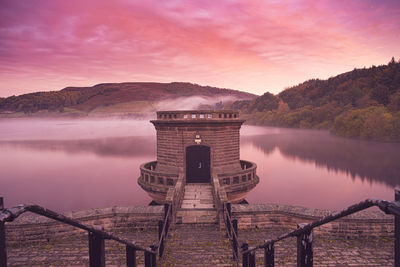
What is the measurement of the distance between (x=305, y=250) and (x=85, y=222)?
8035 mm

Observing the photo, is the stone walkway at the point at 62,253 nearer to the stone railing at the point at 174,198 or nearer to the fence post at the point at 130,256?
the stone railing at the point at 174,198

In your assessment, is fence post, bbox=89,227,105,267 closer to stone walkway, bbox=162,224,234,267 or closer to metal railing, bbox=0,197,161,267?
metal railing, bbox=0,197,161,267

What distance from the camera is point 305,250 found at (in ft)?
8.30

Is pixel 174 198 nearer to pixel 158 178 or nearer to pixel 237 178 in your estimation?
pixel 158 178

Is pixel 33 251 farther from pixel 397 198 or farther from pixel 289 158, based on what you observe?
pixel 289 158

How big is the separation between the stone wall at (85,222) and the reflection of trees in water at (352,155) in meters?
38.1

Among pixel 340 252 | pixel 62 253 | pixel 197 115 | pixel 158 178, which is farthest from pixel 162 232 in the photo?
pixel 197 115

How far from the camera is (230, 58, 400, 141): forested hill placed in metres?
49.2

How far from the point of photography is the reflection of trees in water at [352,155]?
4006 centimetres

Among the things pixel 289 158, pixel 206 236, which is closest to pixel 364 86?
pixel 289 158

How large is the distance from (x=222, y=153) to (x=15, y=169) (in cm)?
5935

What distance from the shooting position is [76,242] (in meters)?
8.07

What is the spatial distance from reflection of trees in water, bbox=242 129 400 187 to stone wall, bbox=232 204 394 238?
33.6m

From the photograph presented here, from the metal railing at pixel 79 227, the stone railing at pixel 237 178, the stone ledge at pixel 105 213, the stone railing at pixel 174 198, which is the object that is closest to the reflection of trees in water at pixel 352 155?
the stone railing at pixel 237 178
